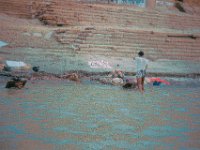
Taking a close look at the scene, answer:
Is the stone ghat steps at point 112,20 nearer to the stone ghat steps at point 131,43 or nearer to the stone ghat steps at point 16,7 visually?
the stone ghat steps at point 16,7

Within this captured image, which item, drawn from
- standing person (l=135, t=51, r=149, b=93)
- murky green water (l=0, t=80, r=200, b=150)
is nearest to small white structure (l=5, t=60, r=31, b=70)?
murky green water (l=0, t=80, r=200, b=150)

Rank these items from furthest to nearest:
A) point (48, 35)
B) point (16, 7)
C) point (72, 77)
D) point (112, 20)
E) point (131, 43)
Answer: point (112, 20) < point (16, 7) < point (131, 43) < point (48, 35) < point (72, 77)

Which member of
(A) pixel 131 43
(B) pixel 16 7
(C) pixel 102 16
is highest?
(B) pixel 16 7

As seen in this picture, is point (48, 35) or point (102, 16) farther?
point (102, 16)

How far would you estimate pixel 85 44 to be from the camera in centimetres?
1758

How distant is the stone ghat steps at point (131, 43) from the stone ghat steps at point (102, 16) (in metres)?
2.02

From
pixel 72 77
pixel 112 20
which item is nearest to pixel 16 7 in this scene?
pixel 112 20

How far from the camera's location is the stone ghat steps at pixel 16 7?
67.8 ft

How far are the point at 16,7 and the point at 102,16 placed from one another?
3.45 metres

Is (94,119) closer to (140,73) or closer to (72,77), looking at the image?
(140,73)

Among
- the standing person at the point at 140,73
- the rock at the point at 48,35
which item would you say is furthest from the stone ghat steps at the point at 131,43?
the standing person at the point at 140,73

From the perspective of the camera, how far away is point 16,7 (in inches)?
821

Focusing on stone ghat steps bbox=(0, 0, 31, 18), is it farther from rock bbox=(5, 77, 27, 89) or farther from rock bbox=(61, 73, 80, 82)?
rock bbox=(5, 77, 27, 89)

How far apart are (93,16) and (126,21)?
1609 millimetres
